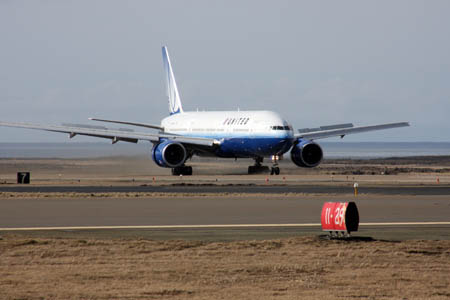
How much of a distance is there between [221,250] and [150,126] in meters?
49.4

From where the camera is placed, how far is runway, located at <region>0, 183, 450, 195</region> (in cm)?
3878

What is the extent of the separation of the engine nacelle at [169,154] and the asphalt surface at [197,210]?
20716 mm

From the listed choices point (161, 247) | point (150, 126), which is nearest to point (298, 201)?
point (161, 247)

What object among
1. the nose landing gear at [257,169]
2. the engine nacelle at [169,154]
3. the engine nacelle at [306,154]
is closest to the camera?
the engine nacelle at [169,154]

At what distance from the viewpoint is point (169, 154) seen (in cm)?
5600

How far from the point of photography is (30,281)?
47.5ft

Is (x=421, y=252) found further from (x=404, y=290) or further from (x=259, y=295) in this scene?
(x=259, y=295)

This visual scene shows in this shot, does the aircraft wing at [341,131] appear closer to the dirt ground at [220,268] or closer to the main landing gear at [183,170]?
the main landing gear at [183,170]

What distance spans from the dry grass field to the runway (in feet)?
60.5

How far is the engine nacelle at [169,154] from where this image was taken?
55.3 m

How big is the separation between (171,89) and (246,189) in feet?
109

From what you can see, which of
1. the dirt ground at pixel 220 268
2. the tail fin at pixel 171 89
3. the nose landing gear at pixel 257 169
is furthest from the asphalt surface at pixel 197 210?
the tail fin at pixel 171 89

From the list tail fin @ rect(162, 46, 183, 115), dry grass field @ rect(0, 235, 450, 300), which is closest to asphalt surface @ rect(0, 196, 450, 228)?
dry grass field @ rect(0, 235, 450, 300)

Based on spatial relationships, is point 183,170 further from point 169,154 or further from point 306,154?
point 306,154
